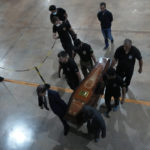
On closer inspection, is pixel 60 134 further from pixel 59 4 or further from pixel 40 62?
pixel 59 4

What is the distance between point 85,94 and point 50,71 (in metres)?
2.72

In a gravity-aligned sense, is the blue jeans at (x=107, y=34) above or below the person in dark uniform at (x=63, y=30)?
below

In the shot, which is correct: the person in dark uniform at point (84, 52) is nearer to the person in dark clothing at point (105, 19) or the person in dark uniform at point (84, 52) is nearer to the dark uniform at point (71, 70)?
the dark uniform at point (71, 70)

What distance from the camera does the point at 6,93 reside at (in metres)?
6.43

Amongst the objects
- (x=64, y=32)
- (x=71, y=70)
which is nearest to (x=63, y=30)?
(x=64, y=32)

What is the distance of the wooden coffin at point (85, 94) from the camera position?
4249 millimetres

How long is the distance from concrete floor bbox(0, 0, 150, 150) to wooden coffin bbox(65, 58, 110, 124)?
0.81 meters

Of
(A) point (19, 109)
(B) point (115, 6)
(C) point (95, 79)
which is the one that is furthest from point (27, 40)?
(C) point (95, 79)

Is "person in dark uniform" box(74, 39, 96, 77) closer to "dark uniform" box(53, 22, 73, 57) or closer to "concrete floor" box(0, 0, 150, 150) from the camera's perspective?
"dark uniform" box(53, 22, 73, 57)

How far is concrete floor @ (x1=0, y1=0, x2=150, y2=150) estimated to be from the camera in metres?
4.67

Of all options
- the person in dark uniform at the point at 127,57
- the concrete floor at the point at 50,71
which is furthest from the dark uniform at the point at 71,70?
the person in dark uniform at the point at 127,57

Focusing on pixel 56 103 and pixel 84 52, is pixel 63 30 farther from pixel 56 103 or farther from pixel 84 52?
pixel 56 103

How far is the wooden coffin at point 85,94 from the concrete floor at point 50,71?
81 cm

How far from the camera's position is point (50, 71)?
22.4 feet
